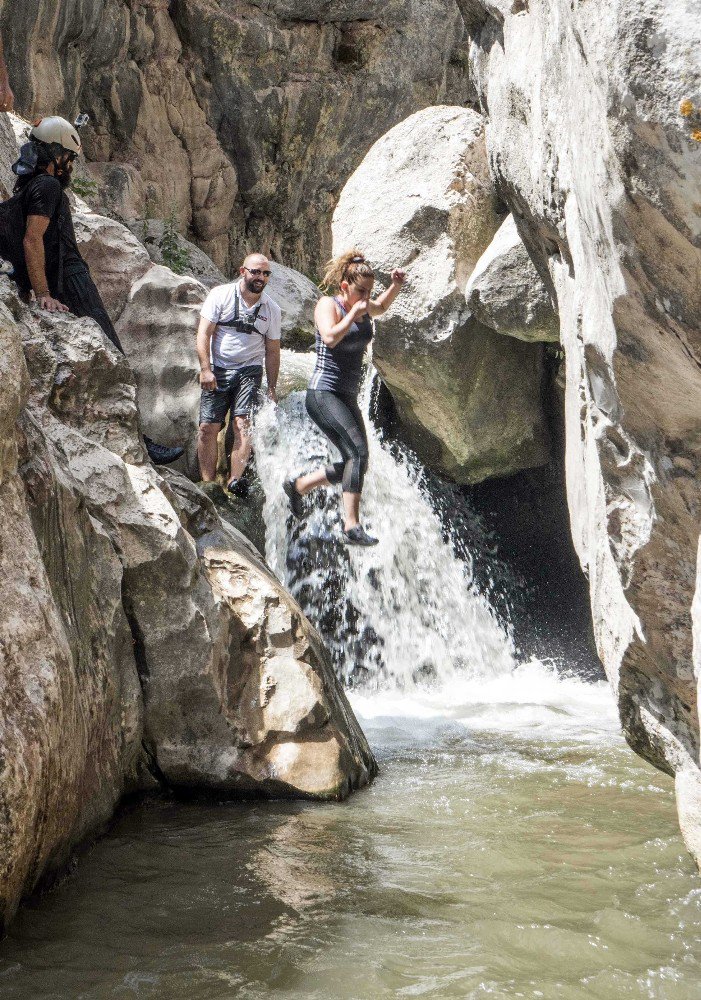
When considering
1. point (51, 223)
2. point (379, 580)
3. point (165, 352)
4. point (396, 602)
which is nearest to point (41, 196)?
point (51, 223)

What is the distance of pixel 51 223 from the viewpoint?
529cm

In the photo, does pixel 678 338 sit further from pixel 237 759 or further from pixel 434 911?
pixel 237 759

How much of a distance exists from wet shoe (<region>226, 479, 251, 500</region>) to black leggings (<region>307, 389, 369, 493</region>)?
1.28 meters

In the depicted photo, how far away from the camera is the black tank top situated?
5793mm

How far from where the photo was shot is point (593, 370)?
3.02 meters

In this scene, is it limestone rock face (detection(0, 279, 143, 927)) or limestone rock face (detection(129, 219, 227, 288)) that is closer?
limestone rock face (detection(0, 279, 143, 927))

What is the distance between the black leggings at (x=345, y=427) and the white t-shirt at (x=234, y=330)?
3.38ft

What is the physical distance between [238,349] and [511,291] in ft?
6.39

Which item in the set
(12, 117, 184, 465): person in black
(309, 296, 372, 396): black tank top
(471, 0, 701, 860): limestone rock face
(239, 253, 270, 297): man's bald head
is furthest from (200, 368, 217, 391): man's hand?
(471, 0, 701, 860): limestone rock face

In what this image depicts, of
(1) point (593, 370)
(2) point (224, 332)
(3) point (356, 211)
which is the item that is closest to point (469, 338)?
(3) point (356, 211)

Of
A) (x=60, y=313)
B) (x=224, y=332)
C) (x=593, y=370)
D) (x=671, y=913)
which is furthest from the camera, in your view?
(x=224, y=332)

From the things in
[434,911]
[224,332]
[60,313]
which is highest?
[224,332]

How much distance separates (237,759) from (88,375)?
1.98m

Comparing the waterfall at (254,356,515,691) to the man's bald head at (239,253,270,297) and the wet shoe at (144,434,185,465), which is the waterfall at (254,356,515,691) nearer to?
the man's bald head at (239,253,270,297)
